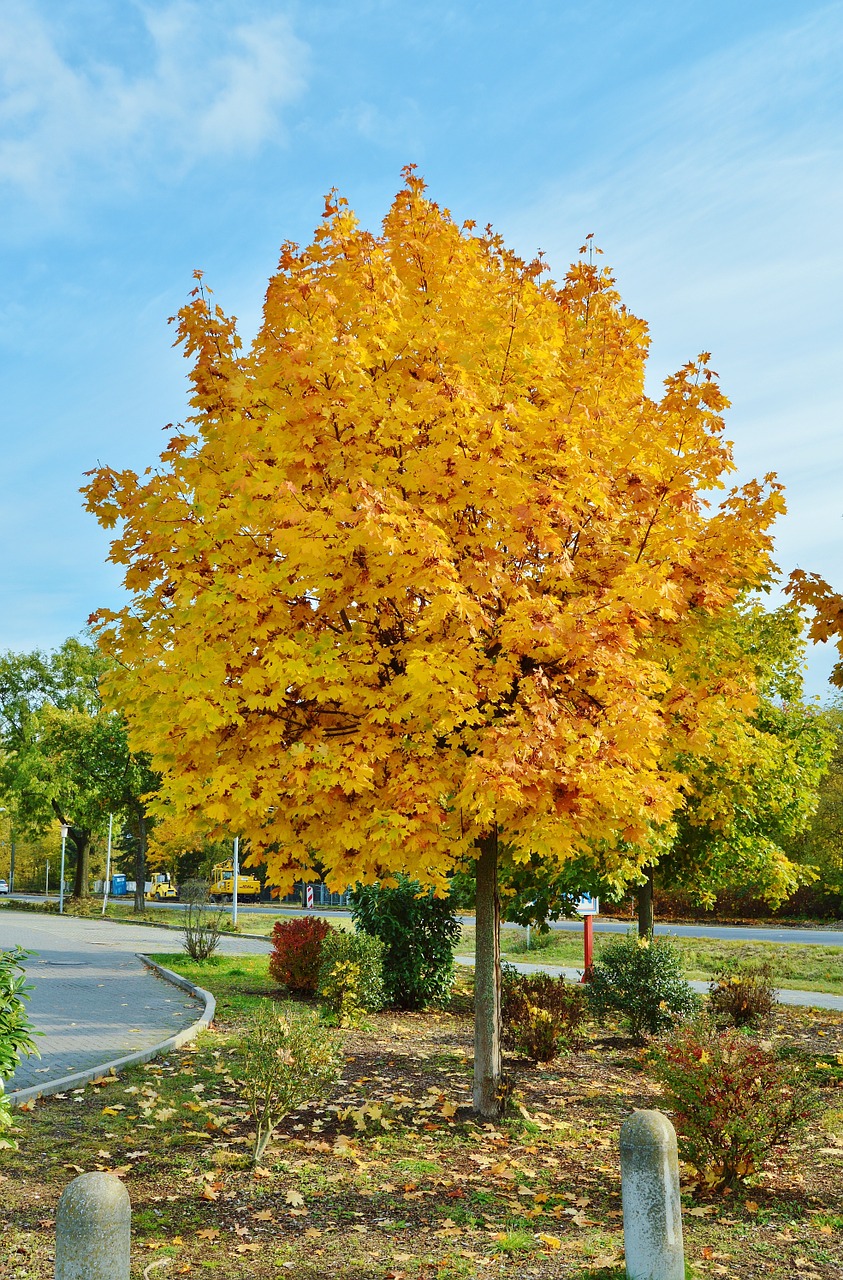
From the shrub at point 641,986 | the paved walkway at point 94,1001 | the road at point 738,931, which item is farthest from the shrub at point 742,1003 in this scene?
the road at point 738,931

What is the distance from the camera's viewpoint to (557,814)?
7.10 metres

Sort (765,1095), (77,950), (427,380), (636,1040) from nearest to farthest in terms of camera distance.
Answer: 1. (765,1095)
2. (427,380)
3. (636,1040)
4. (77,950)

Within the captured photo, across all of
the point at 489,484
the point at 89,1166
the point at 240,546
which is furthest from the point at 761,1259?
the point at 240,546

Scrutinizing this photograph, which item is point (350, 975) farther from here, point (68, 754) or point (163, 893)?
point (163, 893)

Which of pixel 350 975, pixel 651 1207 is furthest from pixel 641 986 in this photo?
pixel 651 1207

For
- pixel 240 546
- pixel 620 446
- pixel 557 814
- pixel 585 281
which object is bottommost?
pixel 557 814

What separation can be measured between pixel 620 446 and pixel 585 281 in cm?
248

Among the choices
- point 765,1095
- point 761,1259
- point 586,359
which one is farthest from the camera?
point 586,359

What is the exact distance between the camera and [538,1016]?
10.4 metres

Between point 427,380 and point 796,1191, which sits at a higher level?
point 427,380

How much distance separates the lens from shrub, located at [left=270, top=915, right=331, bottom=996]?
1470cm

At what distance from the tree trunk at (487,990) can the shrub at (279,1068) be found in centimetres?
151

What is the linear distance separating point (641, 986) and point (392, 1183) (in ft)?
18.4

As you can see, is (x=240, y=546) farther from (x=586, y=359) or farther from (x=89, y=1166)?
(x=89, y=1166)
